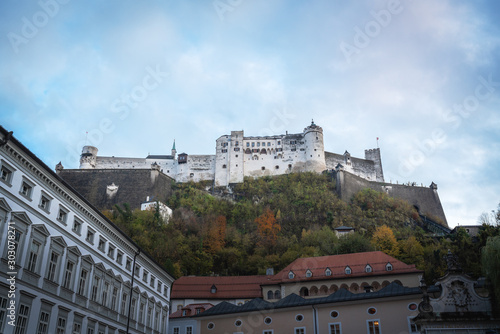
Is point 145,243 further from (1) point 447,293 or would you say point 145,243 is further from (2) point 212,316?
(1) point 447,293

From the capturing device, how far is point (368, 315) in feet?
103

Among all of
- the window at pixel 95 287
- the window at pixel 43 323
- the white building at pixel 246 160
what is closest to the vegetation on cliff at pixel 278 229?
the white building at pixel 246 160

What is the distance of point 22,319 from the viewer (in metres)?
19.5

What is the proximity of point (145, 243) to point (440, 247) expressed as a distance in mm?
38352

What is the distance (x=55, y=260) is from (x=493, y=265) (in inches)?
946

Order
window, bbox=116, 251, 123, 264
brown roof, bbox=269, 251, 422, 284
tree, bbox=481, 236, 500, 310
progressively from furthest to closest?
brown roof, bbox=269, 251, 422, 284 → window, bbox=116, 251, 123, 264 → tree, bbox=481, 236, 500, 310

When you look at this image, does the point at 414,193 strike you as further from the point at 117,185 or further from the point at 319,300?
the point at 319,300

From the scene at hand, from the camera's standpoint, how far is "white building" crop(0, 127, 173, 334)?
19.3 meters

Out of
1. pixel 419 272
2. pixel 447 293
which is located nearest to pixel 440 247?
pixel 419 272

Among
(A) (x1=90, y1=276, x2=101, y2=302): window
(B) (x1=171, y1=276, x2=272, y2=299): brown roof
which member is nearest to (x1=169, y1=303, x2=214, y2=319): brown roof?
(B) (x1=171, y1=276, x2=272, y2=299): brown roof

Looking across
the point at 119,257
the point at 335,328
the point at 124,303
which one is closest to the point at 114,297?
the point at 124,303

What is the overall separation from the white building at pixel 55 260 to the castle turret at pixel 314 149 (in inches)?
2322

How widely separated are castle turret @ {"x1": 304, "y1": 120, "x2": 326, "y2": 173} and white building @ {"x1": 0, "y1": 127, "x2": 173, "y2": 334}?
5899cm

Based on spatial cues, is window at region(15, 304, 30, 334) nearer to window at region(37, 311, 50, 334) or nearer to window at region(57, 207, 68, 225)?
window at region(37, 311, 50, 334)
